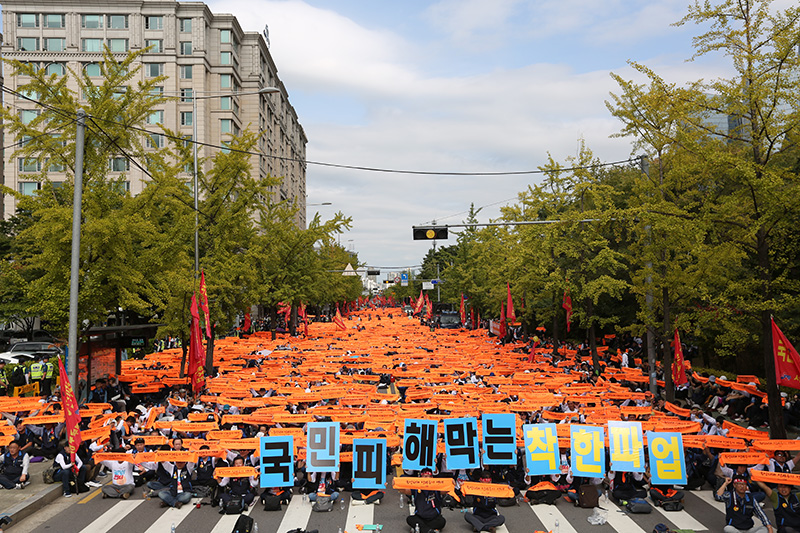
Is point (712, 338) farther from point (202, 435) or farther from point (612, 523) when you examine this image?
point (202, 435)

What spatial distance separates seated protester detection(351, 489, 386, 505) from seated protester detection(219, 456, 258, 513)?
80.5 inches

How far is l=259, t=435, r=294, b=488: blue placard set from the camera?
37.4 ft

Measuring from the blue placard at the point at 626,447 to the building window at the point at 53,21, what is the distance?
238 feet

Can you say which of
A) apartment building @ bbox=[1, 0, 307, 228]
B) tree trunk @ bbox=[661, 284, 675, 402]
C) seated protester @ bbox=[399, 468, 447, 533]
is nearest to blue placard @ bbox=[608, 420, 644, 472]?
seated protester @ bbox=[399, 468, 447, 533]

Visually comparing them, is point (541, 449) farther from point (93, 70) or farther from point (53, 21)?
point (53, 21)

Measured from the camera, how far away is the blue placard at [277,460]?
11391 mm

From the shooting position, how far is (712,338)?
2427cm

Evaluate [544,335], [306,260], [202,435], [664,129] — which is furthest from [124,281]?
[544,335]

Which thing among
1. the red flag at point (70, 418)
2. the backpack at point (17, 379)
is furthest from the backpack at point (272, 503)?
the backpack at point (17, 379)

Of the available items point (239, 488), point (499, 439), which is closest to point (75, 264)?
point (239, 488)

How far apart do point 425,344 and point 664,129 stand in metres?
25.0

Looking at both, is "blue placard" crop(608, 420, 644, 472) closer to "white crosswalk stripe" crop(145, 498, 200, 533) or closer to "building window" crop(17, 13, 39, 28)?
"white crosswalk stripe" crop(145, 498, 200, 533)

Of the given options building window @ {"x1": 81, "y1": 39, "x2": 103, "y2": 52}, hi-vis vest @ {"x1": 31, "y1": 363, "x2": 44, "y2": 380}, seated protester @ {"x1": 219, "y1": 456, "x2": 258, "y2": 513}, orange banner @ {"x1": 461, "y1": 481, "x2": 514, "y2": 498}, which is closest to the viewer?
orange banner @ {"x1": 461, "y1": 481, "x2": 514, "y2": 498}

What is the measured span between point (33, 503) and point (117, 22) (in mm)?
66307
